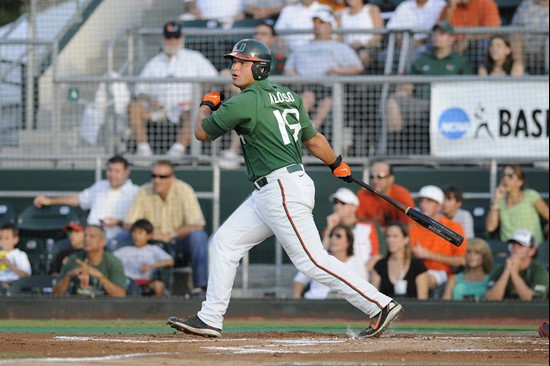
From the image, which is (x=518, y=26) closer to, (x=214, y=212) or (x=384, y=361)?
(x=214, y=212)

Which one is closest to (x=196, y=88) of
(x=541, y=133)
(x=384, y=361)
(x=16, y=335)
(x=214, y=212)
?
(x=214, y=212)

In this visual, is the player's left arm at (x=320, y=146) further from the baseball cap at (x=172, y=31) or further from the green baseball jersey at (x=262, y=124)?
the baseball cap at (x=172, y=31)

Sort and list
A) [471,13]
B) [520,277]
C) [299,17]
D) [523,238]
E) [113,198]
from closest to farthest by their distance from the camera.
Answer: [523,238], [520,277], [113,198], [471,13], [299,17]

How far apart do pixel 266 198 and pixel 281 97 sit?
0.72m

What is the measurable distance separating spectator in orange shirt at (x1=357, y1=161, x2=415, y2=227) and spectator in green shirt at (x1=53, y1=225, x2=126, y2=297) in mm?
2855

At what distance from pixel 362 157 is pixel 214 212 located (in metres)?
1.89

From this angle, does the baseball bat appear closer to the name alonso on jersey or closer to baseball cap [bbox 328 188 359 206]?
the name alonso on jersey

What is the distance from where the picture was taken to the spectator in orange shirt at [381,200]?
12.5 meters

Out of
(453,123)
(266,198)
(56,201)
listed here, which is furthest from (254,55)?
(56,201)

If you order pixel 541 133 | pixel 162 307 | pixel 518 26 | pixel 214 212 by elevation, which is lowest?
pixel 162 307

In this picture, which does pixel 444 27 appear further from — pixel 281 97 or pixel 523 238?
pixel 281 97

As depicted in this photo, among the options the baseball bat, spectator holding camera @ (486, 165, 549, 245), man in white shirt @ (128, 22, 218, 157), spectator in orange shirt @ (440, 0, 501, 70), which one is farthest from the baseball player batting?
spectator in orange shirt @ (440, 0, 501, 70)

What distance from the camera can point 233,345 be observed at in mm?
7438

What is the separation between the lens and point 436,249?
40.8 ft
